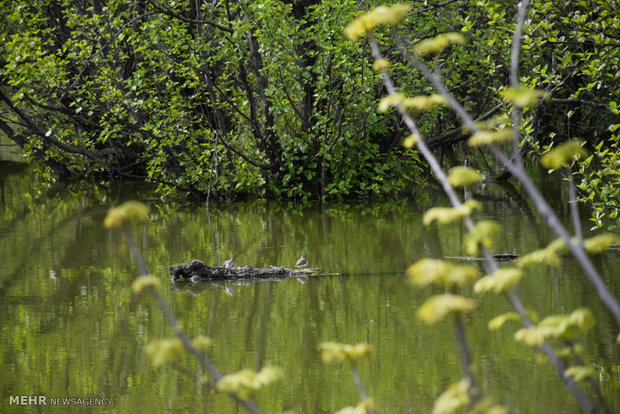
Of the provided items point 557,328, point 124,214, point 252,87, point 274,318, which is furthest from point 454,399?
point 252,87

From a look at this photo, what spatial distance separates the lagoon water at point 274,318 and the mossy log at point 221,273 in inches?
4.9

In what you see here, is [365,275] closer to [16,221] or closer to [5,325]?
[5,325]

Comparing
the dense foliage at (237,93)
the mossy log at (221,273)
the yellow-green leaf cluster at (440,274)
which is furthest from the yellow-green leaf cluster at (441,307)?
the dense foliage at (237,93)

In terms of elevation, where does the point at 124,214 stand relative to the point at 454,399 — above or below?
above

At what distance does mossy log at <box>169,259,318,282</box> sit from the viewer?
23.6ft

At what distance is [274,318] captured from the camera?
19.4 feet

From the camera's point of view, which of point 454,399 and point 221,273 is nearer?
point 454,399

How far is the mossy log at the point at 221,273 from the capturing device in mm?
7180

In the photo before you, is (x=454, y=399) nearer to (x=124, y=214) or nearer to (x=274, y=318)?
(x=124, y=214)

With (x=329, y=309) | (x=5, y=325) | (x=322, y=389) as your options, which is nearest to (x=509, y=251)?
(x=329, y=309)

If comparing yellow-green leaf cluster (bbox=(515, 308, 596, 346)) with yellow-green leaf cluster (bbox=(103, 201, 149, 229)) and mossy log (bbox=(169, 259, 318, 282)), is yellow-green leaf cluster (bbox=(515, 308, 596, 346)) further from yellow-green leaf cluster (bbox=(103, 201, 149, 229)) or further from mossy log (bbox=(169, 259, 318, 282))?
mossy log (bbox=(169, 259, 318, 282))

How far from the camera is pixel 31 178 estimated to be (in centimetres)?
1906

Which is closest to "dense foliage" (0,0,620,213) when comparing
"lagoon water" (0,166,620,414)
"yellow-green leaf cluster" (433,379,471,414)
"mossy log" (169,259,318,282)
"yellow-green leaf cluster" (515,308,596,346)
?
"lagoon water" (0,166,620,414)

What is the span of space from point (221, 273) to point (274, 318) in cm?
145
